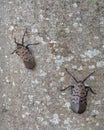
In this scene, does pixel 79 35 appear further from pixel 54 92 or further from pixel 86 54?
pixel 54 92

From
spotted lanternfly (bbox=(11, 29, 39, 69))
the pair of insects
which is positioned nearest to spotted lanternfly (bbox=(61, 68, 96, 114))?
the pair of insects

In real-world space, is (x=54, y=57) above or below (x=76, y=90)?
above

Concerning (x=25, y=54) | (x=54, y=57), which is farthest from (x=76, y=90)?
(x=25, y=54)

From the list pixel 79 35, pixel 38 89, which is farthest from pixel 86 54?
pixel 38 89

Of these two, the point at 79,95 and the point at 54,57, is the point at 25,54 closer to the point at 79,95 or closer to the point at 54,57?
the point at 54,57

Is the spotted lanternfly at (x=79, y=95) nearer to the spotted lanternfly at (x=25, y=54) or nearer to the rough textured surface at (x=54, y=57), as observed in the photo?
the rough textured surface at (x=54, y=57)

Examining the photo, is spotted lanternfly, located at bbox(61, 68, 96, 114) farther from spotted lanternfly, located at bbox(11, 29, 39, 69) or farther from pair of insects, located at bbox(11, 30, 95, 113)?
spotted lanternfly, located at bbox(11, 29, 39, 69)

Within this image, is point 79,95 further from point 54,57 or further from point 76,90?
point 54,57
